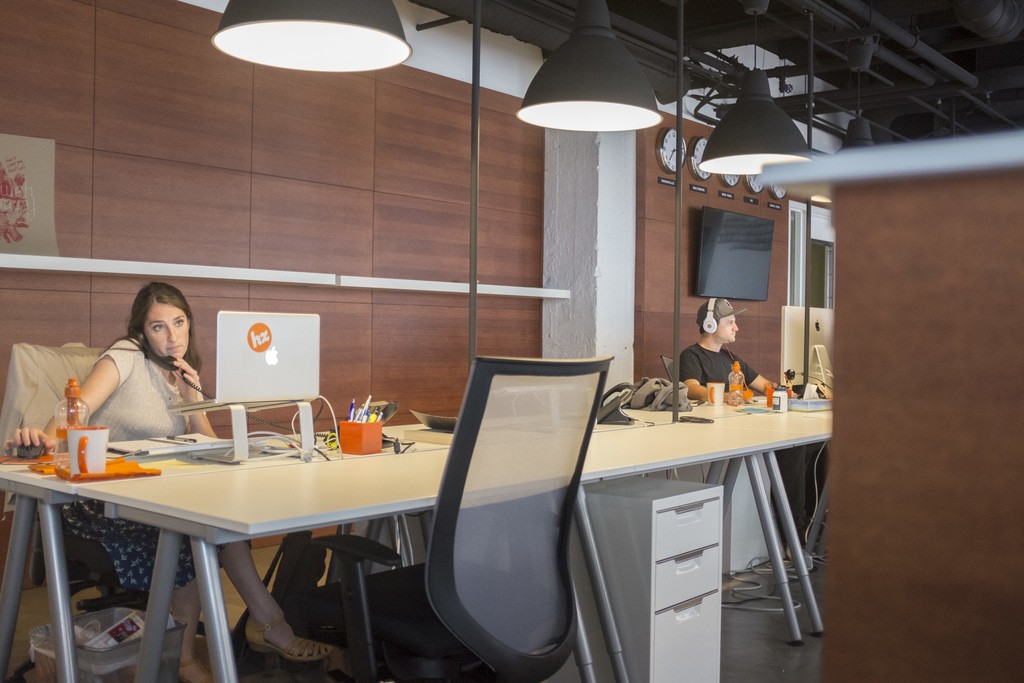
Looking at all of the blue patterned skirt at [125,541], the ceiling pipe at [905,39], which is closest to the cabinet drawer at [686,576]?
the blue patterned skirt at [125,541]

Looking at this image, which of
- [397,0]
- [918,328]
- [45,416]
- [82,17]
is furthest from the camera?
[397,0]

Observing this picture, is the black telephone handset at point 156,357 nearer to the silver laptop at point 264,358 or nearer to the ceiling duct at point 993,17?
the silver laptop at point 264,358

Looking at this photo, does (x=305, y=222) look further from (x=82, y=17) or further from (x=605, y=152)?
(x=605, y=152)

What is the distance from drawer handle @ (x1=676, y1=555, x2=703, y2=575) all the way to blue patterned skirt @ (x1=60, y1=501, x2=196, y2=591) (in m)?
1.39

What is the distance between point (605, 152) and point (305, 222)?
2519mm

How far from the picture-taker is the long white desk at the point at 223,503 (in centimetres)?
188

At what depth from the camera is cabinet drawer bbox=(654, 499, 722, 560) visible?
2.70m

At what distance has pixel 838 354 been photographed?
70 centimetres

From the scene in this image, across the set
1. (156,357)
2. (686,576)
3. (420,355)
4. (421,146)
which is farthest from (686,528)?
(421,146)

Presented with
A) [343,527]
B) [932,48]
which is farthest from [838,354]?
[932,48]

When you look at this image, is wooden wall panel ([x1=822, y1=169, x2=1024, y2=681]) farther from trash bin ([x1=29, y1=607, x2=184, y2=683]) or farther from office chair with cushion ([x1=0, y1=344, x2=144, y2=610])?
office chair with cushion ([x1=0, y1=344, x2=144, y2=610])

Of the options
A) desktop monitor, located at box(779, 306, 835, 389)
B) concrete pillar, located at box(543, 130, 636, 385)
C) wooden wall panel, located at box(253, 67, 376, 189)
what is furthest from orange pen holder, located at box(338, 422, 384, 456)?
concrete pillar, located at box(543, 130, 636, 385)

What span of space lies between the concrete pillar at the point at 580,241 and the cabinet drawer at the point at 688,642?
389 centimetres

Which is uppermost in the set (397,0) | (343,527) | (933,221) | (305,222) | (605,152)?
(397,0)
